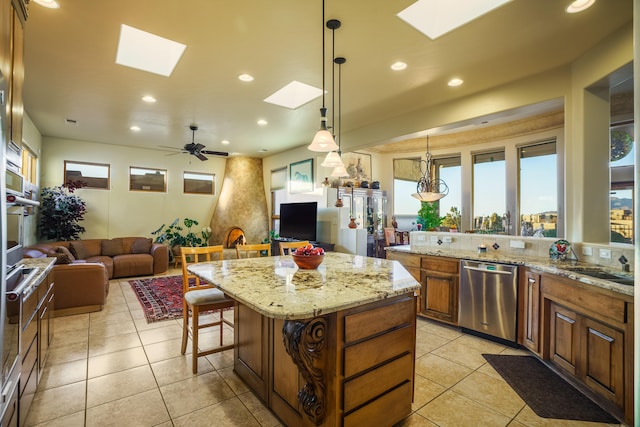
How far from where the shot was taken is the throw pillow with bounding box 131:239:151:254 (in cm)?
666

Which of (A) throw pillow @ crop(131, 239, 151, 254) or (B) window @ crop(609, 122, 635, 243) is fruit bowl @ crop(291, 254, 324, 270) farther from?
(A) throw pillow @ crop(131, 239, 151, 254)

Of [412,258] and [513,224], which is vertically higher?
[513,224]

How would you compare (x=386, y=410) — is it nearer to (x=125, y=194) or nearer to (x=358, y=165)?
(x=358, y=165)

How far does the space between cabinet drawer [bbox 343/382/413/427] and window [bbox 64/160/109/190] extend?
758 cm

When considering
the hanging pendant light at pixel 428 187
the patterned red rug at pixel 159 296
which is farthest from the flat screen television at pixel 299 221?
the patterned red rug at pixel 159 296

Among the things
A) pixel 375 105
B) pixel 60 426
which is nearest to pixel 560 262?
pixel 375 105

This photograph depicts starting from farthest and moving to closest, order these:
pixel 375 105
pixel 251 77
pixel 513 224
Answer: pixel 513 224 < pixel 375 105 < pixel 251 77

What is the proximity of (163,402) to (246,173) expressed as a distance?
6.60m

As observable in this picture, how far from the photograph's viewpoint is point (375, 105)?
4320 mm

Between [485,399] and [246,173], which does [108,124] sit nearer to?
[246,173]

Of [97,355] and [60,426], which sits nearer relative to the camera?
[60,426]

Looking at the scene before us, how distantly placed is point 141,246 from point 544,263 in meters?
7.22

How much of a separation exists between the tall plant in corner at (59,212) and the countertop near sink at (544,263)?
20.6ft

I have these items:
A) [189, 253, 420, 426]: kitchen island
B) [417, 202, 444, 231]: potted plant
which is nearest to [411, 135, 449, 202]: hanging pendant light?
[417, 202, 444, 231]: potted plant
